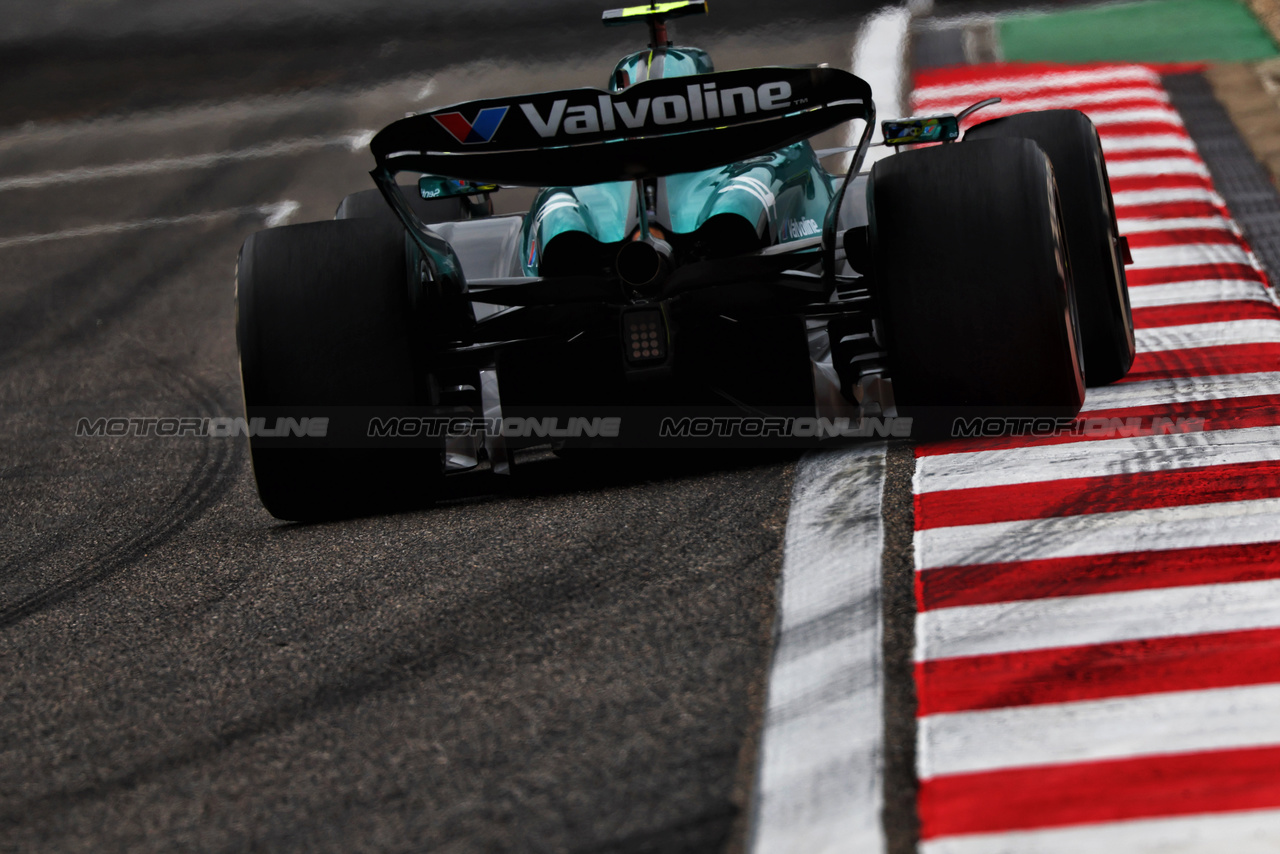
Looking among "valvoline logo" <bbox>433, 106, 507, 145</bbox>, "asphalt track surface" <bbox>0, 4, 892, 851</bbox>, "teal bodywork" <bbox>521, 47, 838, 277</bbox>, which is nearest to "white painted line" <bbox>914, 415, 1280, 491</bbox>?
"asphalt track surface" <bbox>0, 4, 892, 851</bbox>

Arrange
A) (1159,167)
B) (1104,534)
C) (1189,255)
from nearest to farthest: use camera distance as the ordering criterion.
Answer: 1. (1104,534)
2. (1189,255)
3. (1159,167)

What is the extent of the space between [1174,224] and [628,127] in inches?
178

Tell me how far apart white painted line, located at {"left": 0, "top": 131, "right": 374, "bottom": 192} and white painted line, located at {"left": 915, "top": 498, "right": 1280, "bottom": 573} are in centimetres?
910

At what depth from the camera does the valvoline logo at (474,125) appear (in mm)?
3402

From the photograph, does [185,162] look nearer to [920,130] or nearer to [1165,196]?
[1165,196]

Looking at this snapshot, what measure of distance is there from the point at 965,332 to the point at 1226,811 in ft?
5.74

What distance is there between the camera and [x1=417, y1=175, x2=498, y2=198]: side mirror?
4.30 metres

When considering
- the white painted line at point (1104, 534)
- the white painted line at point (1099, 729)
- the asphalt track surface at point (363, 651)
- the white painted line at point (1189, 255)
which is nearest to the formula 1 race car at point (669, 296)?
the asphalt track surface at point (363, 651)

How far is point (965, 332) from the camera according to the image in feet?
11.9

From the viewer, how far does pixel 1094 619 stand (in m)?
2.83

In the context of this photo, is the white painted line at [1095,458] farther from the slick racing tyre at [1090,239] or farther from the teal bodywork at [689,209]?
the teal bodywork at [689,209]

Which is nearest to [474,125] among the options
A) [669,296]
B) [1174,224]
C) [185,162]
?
[669,296]

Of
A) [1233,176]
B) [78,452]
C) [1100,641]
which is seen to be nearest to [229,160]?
[78,452]

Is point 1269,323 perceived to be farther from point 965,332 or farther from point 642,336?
point 642,336
